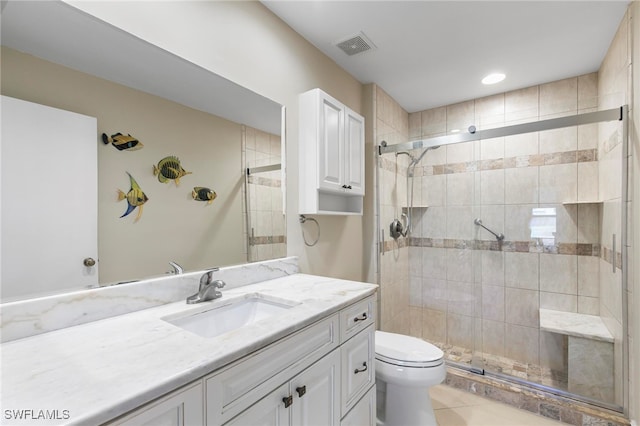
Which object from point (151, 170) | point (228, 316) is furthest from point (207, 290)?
point (151, 170)

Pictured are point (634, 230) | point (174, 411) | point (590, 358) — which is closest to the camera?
point (174, 411)

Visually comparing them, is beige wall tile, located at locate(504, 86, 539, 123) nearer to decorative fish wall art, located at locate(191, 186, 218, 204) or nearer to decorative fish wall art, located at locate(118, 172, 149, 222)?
decorative fish wall art, located at locate(191, 186, 218, 204)

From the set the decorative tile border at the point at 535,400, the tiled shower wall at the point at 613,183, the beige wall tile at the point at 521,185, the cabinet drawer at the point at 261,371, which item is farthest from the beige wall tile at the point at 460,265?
the cabinet drawer at the point at 261,371

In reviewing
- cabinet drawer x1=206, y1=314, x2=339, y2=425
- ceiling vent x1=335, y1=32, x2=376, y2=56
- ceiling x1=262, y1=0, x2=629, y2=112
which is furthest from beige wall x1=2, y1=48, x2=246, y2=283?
ceiling vent x1=335, y1=32, x2=376, y2=56

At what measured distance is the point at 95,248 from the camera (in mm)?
1032

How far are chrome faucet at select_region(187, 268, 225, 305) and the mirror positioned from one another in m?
0.10

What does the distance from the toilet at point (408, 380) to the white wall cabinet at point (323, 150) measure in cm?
100

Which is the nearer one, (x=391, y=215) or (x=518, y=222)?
(x=518, y=222)

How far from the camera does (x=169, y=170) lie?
1.24 metres

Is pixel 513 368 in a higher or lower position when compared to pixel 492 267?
lower

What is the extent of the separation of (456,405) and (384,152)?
6.89ft

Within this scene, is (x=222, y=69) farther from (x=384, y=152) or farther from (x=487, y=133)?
(x=487, y=133)

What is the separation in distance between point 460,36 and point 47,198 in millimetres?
2410

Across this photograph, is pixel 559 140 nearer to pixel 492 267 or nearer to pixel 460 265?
pixel 492 267
